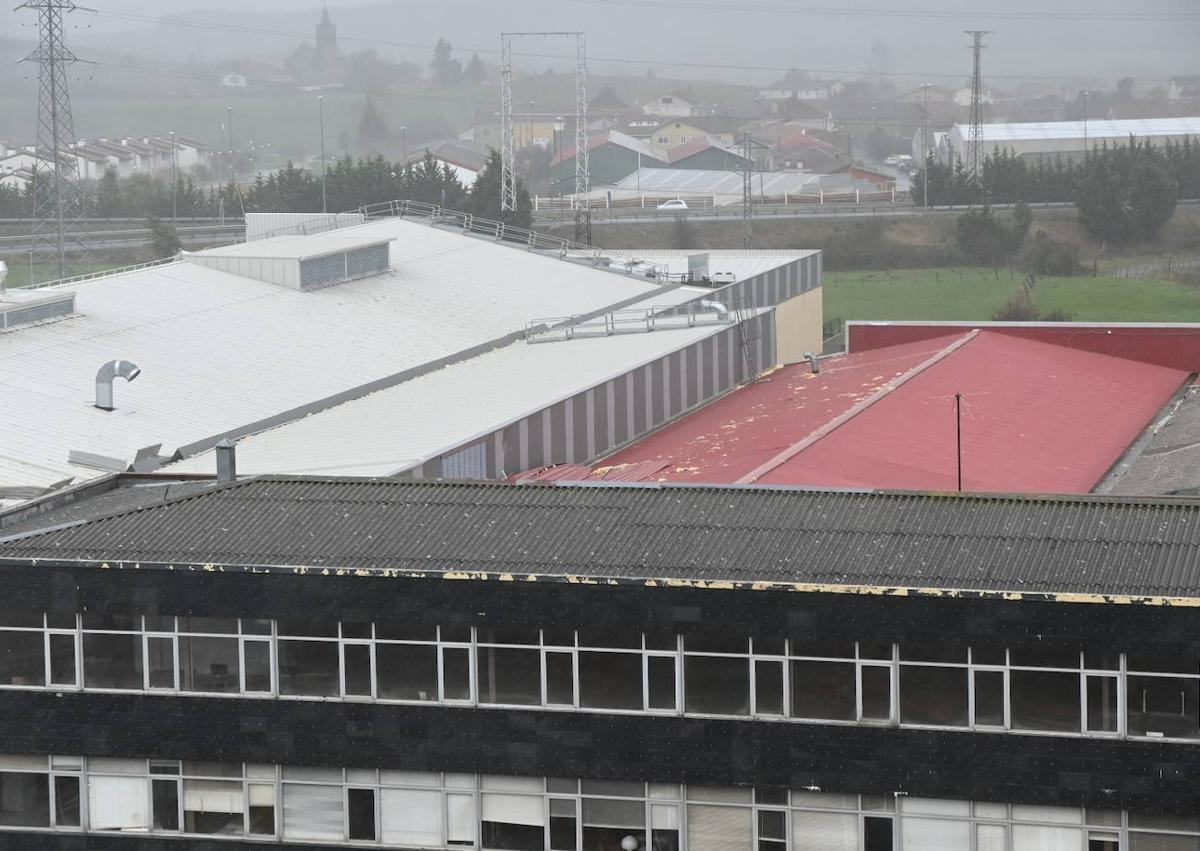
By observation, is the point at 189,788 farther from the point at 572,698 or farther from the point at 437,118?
the point at 437,118

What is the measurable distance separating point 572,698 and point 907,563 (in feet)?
8.82

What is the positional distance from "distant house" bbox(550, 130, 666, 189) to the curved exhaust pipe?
81.7 metres

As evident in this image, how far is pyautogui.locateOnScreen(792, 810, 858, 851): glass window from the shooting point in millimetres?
14289

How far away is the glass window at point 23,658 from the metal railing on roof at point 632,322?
76.9 feet

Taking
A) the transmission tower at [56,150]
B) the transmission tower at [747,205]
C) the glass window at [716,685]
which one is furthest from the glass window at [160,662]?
the transmission tower at [747,205]

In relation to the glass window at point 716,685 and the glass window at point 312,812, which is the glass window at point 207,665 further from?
the glass window at point 716,685

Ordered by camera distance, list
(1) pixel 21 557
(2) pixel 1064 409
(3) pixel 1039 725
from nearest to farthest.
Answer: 1. (3) pixel 1039 725
2. (1) pixel 21 557
3. (2) pixel 1064 409

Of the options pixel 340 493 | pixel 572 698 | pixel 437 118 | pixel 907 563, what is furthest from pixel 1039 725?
pixel 437 118

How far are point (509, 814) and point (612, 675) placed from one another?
1.37 metres

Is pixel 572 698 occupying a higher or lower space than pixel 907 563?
lower

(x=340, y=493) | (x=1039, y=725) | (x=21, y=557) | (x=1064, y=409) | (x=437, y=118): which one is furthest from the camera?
(x=437, y=118)

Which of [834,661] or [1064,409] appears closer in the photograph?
[834,661]

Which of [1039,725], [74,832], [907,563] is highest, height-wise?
[907,563]

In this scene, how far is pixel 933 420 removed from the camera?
102 feet
